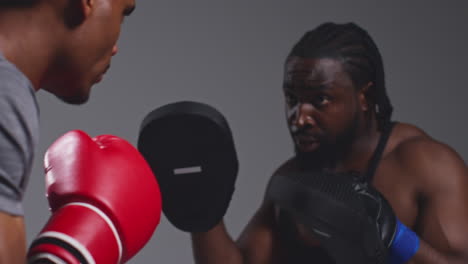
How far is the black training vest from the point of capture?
1.44 meters

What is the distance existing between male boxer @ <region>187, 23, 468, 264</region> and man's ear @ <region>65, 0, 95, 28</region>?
29.7 inches

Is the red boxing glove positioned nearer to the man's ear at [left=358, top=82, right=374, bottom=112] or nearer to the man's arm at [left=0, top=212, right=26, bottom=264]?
the man's arm at [left=0, top=212, right=26, bottom=264]

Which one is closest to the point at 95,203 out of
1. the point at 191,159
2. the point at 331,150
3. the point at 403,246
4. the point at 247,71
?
the point at 191,159

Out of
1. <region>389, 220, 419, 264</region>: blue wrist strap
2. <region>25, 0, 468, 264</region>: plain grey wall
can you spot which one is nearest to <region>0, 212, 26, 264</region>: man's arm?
<region>389, 220, 419, 264</region>: blue wrist strap

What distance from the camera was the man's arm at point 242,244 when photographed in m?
1.42

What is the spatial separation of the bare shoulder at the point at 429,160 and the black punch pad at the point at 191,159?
419mm

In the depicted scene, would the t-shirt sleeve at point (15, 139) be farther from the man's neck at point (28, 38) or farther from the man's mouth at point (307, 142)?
the man's mouth at point (307, 142)

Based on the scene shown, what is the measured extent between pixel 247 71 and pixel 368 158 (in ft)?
3.45

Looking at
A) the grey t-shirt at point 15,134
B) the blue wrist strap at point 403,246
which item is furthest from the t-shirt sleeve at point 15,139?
the blue wrist strap at point 403,246

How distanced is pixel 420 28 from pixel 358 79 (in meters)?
1.07

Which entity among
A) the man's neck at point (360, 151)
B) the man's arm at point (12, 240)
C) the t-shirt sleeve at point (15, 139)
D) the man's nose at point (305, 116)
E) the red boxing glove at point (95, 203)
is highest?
the t-shirt sleeve at point (15, 139)

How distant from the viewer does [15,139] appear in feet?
1.94

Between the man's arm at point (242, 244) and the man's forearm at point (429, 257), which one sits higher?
the man's forearm at point (429, 257)

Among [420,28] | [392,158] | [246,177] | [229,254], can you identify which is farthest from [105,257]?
[420,28]
